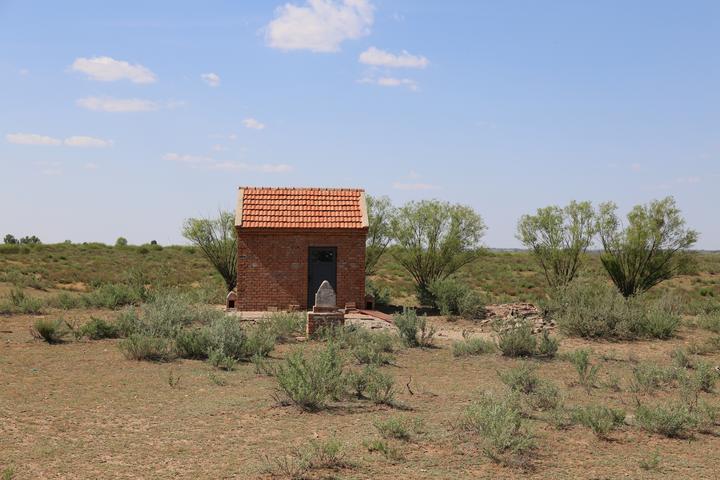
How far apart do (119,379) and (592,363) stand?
8371mm

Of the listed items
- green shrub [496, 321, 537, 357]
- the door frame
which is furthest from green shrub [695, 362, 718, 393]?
the door frame

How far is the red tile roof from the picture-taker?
18.8 metres

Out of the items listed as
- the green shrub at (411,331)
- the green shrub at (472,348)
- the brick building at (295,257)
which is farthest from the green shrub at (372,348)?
the brick building at (295,257)

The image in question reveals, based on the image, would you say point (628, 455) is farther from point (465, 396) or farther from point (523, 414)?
point (465, 396)

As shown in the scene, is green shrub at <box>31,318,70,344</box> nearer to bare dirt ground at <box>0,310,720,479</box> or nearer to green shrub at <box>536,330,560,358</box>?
bare dirt ground at <box>0,310,720,479</box>

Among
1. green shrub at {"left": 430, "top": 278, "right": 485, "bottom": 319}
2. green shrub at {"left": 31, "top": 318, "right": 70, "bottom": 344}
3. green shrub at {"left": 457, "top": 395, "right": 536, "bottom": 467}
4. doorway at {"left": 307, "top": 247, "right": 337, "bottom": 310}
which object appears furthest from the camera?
green shrub at {"left": 430, "top": 278, "right": 485, "bottom": 319}

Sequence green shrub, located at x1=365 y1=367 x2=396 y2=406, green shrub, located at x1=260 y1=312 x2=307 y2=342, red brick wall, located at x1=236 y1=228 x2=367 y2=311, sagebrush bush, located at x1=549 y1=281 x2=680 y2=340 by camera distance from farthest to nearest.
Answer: red brick wall, located at x1=236 y1=228 x2=367 y2=311, sagebrush bush, located at x1=549 y1=281 x2=680 y2=340, green shrub, located at x1=260 y1=312 x2=307 y2=342, green shrub, located at x1=365 y1=367 x2=396 y2=406

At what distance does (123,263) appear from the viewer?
140 ft

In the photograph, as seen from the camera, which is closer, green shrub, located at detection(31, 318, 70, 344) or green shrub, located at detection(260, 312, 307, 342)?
green shrub, located at detection(31, 318, 70, 344)

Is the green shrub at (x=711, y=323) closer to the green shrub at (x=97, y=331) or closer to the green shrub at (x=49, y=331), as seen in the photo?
the green shrub at (x=97, y=331)

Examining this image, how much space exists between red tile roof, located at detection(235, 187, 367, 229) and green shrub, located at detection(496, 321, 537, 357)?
22.6 feet

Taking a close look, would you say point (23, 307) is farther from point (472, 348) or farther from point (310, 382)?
point (310, 382)

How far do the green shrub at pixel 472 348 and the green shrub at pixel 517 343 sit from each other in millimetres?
Answer: 236

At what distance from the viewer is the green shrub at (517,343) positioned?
493 inches
